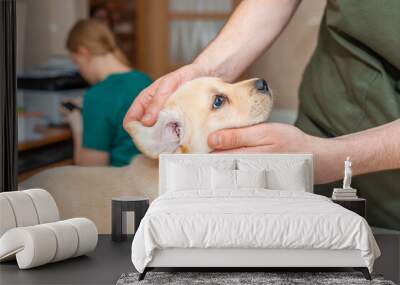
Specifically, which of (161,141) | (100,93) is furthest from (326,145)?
(100,93)

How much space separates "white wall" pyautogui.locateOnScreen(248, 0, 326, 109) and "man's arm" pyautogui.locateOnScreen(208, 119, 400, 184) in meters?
0.17

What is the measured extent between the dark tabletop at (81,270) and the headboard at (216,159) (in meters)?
0.38

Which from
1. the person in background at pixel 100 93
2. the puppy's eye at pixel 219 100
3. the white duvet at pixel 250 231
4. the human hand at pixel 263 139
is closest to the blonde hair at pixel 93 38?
the person in background at pixel 100 93

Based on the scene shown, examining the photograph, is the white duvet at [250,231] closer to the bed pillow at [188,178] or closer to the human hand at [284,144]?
the bed pillow at [188,178]

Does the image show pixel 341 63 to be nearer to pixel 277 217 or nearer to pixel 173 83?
pixel 173 83

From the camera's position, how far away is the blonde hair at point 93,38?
12.8ft

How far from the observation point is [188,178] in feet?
11.9

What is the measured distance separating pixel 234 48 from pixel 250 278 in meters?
1.24

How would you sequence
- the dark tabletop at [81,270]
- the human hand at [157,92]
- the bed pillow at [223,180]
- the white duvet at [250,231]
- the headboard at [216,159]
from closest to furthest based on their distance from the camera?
the white duvet at [250,231]
the dark tabletop at [81,270]
the bed pillow at [223,180]
the headboard at [216,159]
the human hand at [157,92]

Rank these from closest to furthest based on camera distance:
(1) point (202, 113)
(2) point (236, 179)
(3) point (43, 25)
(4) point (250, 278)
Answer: (4) point (250, 278) → (2) point (236, 179) → (1) point (202, 113) → (3) point (43, 25)

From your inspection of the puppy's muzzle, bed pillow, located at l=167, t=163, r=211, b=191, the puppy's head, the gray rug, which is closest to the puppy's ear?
the puppy's head

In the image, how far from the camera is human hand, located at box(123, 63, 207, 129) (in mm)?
3834

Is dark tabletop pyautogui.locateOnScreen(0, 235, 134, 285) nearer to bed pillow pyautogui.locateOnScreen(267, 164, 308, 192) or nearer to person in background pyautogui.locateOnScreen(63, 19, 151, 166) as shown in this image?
person in background pyautogui.locateOnScreen(63, 19, 151, 166)

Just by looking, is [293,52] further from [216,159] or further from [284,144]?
[216,159]
